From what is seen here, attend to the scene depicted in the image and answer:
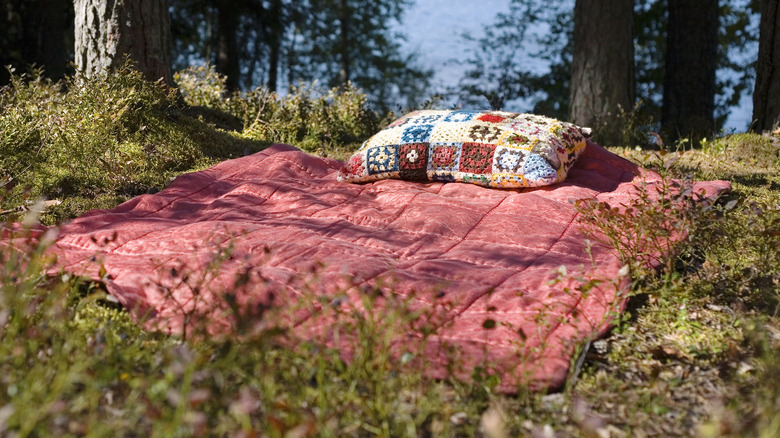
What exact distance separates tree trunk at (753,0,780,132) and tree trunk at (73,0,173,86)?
589 cm

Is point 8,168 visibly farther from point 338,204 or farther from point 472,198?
point 472,198

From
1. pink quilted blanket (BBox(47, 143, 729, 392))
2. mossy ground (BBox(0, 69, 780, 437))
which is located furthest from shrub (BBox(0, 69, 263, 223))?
pink quilted blanket (BBox(47, 143, 729, 392))

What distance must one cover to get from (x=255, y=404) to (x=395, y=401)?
456 millimetres

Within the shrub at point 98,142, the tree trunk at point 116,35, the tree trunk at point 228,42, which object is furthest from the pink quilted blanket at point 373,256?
the tree trunk at point 228,42

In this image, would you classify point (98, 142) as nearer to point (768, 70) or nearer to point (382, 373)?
point (382, 373)

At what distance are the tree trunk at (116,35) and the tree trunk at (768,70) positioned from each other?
589 cm

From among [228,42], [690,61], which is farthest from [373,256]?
[228,42]

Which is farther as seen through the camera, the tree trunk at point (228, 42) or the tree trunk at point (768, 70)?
the tree trunk at point (228, 42)

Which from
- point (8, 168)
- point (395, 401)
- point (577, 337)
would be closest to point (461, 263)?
point (577, 337)

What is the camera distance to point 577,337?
292cm

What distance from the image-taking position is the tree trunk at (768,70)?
7.07m

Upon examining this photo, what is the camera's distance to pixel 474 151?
527cm

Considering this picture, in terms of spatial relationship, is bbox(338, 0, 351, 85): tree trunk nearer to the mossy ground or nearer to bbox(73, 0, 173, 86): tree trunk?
bbox(73, 0, 173, 86): tree trunk

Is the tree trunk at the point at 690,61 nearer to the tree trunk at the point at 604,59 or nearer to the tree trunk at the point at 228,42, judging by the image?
the tree trunk at the point at 604,59
